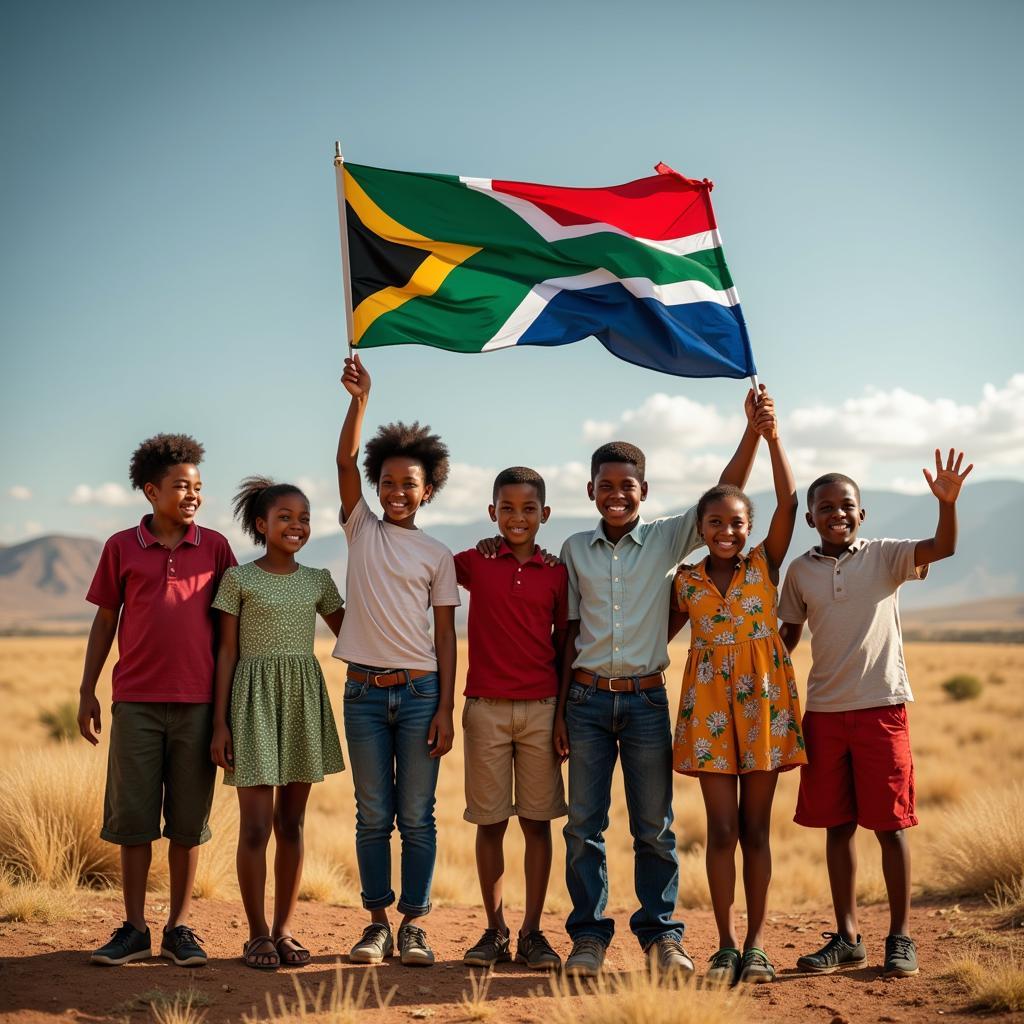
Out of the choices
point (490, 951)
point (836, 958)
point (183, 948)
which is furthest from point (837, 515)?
point (183, 948)

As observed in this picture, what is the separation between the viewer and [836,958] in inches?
218

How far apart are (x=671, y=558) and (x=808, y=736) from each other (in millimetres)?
1263

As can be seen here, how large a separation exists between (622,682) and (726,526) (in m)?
1.03

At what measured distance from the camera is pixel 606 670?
217 inches

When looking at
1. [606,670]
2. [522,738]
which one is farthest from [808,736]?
[522,738]

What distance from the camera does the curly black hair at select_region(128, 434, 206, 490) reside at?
585 cm

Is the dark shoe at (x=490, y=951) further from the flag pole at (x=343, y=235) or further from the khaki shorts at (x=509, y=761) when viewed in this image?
the flag pole at (x=343, y=235)

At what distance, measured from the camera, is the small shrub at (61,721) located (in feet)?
57.4

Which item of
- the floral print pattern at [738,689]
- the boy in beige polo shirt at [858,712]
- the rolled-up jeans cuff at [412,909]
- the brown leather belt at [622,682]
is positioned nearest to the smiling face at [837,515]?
the boy in beige polo shirt at [858,712]

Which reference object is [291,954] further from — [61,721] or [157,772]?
[61,721]

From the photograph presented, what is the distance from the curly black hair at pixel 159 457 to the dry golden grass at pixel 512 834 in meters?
3.04

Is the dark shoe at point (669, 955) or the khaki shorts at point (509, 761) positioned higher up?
the khaki shorts at point (509, 761)

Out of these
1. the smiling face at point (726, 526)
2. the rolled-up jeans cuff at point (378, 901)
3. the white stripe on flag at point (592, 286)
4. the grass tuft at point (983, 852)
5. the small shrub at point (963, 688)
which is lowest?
the small shrub at point (963, 688)

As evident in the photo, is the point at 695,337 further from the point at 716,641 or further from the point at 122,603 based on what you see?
the point at 122,603
